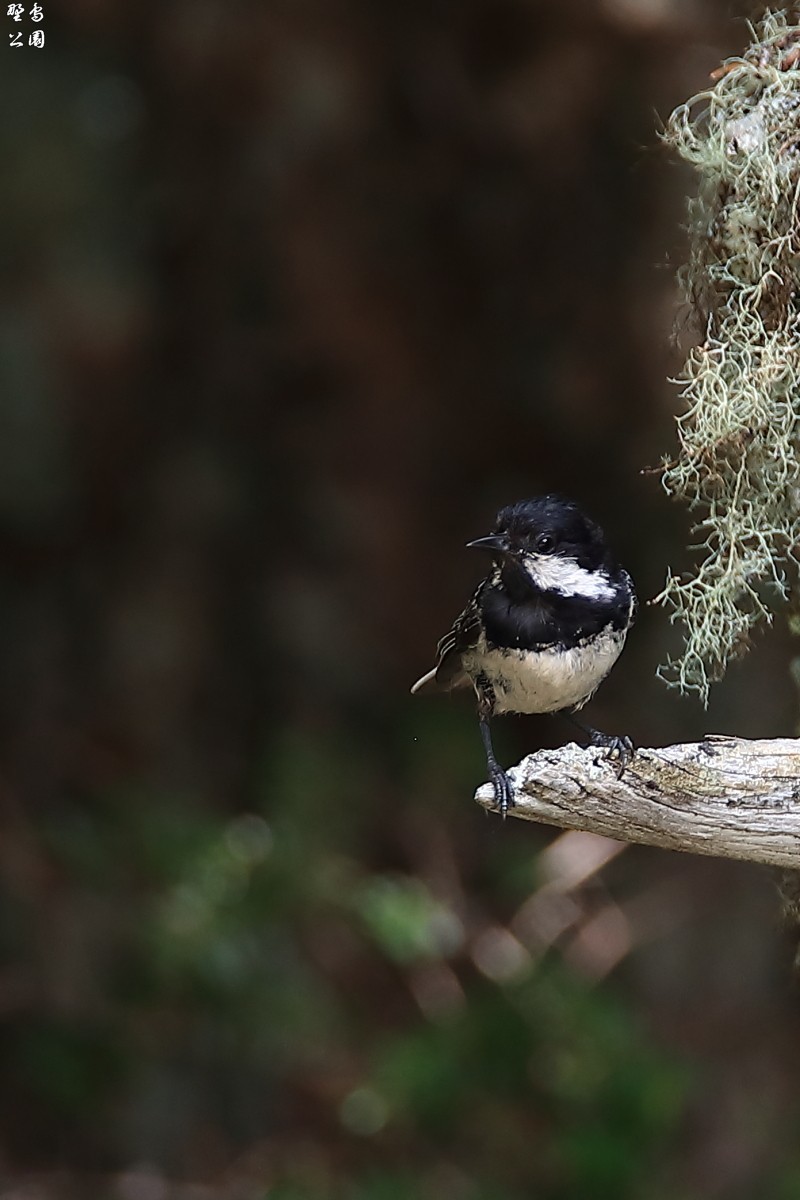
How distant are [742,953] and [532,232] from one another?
1.95 meters

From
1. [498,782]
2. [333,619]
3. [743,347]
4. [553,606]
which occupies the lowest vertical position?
[333,619]

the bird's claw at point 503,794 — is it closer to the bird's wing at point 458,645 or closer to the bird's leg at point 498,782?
the bird's leg at point 498,782

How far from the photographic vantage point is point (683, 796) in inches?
64.4

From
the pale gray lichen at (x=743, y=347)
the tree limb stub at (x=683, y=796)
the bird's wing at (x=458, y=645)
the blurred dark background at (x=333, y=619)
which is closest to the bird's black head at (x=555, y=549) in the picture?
the bird's wing at (x=458, y=645)

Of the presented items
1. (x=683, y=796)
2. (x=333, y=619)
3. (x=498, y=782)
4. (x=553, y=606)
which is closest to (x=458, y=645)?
(x=553, y=606)

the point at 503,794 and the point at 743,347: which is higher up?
the point at 743,347

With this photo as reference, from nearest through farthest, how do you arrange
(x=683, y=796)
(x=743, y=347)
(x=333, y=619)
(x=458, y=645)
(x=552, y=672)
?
(x=683, y=796)
(x=743, y=347)
(x=552, y=672)
(x=458, y=645)
(x=333, y=619)

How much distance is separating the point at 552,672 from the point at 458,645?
9.3 inches

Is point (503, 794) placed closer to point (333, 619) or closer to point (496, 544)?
point (496, 544)

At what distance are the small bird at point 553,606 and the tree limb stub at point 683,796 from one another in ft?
0.94

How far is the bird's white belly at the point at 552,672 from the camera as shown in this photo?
1971 mm

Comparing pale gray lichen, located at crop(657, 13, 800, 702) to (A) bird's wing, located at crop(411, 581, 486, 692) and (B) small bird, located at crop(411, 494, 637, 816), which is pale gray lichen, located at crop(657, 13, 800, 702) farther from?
(A) bird's wing, located at crop(411, 581, 486, 692)

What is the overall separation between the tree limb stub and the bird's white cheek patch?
0.36 metres

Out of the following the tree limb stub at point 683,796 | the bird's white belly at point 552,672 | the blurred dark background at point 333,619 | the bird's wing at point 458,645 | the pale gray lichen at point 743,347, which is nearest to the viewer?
the tree limb stub at point 683,796
